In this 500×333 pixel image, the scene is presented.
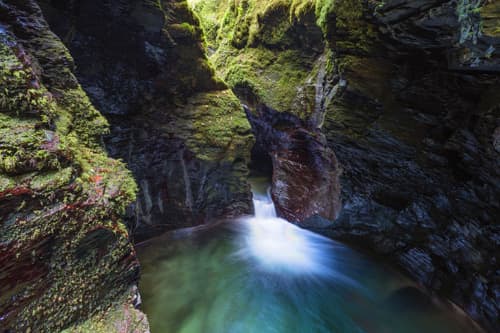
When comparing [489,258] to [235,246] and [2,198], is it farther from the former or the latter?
[2,198]

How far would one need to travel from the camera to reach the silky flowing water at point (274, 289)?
508cm

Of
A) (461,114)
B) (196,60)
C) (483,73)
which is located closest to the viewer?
(483,73)

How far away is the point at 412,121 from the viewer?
510cm

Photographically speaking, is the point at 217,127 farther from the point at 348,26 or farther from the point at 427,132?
the point at 427,132

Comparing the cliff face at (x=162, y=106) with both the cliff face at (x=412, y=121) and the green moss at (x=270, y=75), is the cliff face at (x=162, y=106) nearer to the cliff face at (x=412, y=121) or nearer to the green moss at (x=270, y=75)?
the green moss at (x=270, y=75)

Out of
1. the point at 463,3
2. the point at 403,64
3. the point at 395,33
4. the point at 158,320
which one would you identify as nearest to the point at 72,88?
the point at 158,320

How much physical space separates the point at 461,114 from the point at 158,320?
23.7 feet

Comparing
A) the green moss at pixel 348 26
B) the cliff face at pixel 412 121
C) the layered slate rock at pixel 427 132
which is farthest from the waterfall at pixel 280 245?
the green moss at pixel 348 26

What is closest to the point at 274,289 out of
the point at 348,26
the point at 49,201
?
the point at 49,201

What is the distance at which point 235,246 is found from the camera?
24.7 ft

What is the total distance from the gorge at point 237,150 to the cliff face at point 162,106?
0.04 m

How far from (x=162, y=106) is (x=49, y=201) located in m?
5.06

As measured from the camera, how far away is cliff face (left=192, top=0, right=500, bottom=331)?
3586 mm

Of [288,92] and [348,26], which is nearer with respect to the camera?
[348,26]
